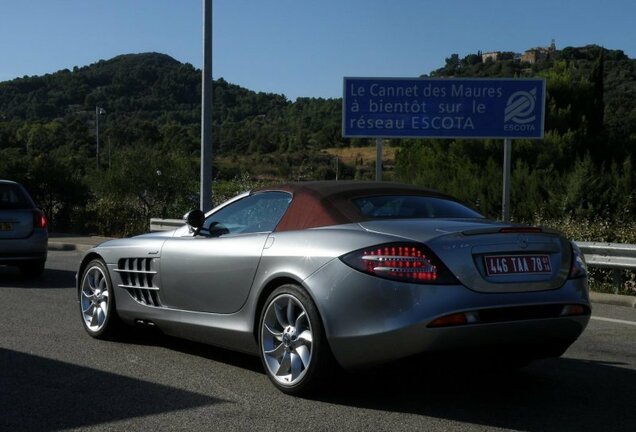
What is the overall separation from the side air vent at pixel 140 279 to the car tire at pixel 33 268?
6.24m

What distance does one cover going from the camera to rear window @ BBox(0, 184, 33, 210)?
12844 millimetres

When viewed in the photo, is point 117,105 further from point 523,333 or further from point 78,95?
point 523,333

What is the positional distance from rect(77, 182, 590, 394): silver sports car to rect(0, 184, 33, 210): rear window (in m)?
6.98

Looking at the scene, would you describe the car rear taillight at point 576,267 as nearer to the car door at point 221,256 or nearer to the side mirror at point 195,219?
the car door at point 221,256

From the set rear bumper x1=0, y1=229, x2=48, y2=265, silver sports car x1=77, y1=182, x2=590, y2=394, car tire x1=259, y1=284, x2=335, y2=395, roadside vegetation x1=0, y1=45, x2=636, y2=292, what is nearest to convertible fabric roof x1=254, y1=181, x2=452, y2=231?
silver sports car x1=77, y1=182, x2=590, y2=394

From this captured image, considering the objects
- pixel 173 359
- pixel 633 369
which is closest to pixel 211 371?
pixel 173 359

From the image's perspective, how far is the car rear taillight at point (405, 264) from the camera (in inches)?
Result: 196

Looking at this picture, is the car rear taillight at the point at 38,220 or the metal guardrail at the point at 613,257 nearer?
the metal guardrail at the point at 613,257

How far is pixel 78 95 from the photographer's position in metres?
104

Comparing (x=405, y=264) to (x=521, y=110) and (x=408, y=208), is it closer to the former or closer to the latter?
(x=408, y=208)

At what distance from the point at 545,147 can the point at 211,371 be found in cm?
2631

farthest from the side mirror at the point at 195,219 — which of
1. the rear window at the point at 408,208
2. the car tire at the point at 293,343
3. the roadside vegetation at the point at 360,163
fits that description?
the roadside vegetation at the point at 360,163

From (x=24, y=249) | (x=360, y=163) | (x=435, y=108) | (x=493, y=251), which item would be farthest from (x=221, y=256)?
(x=360, y=163)

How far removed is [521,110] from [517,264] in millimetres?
13969
